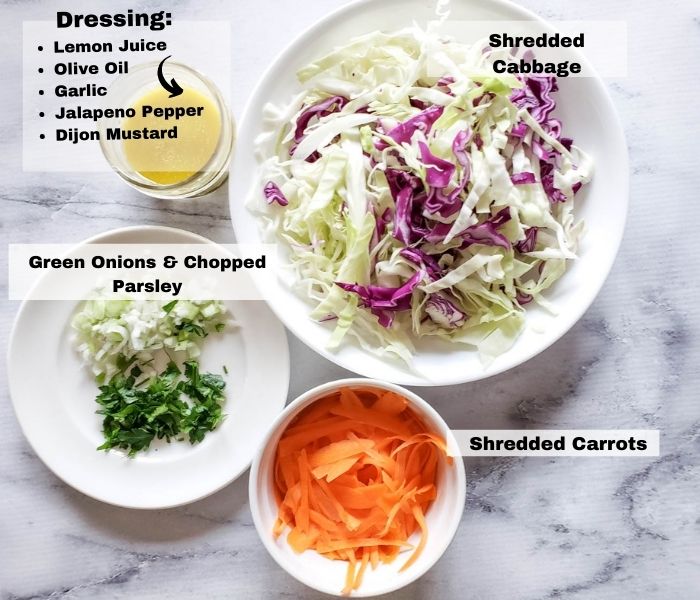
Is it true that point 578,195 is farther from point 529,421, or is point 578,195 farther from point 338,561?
point 338,561

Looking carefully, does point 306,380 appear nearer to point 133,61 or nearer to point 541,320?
point 541,320

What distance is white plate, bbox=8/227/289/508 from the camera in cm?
152

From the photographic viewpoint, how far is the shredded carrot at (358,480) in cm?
142

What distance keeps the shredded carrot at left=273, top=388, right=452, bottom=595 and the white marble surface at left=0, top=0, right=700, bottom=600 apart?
0.47 ft

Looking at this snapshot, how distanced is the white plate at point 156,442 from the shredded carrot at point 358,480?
127 mm

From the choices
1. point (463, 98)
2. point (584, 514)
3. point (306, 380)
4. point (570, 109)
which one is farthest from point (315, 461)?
point (570, 109)

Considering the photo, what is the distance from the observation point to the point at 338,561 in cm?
144

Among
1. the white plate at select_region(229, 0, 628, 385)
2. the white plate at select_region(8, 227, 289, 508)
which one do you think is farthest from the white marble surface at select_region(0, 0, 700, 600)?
the white plate at select_region(229, 0, 628, 385)

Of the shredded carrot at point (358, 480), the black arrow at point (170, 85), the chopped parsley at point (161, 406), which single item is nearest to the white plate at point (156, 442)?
the chopped parsley at point (161, 406)

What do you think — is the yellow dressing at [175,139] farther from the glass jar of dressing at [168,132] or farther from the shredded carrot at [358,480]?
the shredded carrot at [358,480]

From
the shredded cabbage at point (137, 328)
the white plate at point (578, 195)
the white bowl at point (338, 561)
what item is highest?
the white plate at point (578, 195)

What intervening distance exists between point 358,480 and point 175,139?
78cm

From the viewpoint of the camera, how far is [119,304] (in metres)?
1.51

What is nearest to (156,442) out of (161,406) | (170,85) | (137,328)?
(161,406)
